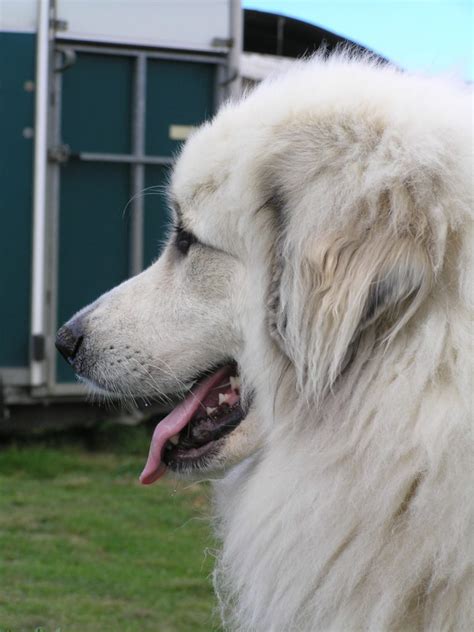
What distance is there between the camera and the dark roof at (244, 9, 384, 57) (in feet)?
25.3

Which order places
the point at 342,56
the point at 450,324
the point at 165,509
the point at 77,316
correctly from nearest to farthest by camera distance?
the point at 450,324
the point at 342,56
the point at 77,316
the point at 165,509

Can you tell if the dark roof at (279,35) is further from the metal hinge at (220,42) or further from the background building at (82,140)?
the metal hinge at (220,42)

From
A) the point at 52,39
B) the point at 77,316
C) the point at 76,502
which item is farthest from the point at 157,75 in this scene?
the point at 77,316

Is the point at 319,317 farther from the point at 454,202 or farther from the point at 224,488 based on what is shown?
the point at 224,488

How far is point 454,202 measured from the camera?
2311 millimetres

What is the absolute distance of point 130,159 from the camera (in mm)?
7613

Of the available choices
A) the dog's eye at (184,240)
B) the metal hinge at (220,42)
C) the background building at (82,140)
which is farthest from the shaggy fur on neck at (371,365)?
the metal hinge at (220,42)

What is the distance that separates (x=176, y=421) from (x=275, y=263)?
632mm

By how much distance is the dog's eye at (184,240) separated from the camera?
111 inches

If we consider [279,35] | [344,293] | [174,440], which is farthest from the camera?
[279,35]

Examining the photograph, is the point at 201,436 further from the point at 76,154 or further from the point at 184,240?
the point at 76,154

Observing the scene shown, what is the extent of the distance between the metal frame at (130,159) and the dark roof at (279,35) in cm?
66

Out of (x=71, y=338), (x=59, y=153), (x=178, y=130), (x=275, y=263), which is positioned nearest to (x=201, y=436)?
(x=71, y=338)

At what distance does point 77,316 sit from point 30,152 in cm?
459
